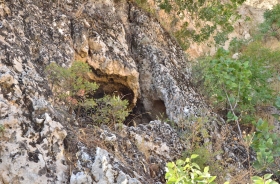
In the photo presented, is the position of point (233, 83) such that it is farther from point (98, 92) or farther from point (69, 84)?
point (69, 84)

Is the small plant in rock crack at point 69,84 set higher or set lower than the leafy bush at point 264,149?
higher

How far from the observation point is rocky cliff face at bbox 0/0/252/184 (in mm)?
2785

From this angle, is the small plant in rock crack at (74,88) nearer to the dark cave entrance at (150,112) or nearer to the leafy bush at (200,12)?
the dark cave entrance at (150,112)

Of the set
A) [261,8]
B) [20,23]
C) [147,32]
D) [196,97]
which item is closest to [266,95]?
[196,97]

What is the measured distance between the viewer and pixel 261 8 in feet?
51.2

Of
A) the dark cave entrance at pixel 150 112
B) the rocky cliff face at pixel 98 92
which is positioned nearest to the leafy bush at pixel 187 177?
the rocky cliff face at pixel 98 92

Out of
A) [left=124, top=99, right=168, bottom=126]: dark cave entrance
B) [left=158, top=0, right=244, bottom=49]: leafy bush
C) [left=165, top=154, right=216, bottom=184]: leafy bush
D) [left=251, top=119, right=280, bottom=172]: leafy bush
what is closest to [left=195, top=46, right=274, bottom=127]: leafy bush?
[left=251, top=119, right=280, bottom=172]: leafy bush

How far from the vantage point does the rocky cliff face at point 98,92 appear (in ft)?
9.14

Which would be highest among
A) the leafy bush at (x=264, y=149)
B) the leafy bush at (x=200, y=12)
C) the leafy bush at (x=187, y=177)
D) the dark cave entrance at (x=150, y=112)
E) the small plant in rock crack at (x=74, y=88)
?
the leafy bush at (x=200, y=12)

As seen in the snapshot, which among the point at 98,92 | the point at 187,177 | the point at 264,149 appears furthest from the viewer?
the point at 98,92

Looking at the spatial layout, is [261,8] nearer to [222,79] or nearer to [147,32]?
[147,32]

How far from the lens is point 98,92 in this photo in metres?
5.44

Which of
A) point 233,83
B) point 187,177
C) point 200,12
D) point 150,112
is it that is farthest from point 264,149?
point 200,12

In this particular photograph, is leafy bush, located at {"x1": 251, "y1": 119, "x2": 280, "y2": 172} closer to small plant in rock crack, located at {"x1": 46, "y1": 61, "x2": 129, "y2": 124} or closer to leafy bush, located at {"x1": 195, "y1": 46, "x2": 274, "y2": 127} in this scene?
leafy bush, located at {"x1": 195, "y1": 46, "x2": 274, "y2": 127}
